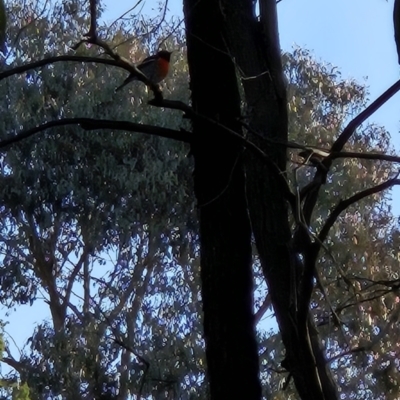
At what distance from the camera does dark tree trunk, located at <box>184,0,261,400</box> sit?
177 cm

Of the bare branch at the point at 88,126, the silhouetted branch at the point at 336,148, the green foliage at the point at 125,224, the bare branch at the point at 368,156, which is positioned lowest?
the bare branch at the point at 368,156

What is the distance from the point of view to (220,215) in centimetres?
187

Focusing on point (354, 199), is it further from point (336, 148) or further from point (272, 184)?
point (272, 184)

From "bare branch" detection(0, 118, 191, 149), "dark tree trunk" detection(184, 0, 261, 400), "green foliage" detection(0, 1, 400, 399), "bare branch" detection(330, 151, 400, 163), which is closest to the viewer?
"bare branch" detection(330, 151, 400, 163)

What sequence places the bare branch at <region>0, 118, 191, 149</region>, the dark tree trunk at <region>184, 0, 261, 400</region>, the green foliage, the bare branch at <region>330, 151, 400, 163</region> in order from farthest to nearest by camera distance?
the green foliage → the dark tree trunk at <region>184, 0, 261, 400</region> → the bare branch at <region>0, 118, 191, 149</region> → the bare branch at <region>330, 151, 400, 163</region>

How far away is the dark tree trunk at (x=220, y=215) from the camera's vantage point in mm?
1773

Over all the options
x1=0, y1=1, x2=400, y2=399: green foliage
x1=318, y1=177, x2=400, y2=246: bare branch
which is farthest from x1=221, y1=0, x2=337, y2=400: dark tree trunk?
x1=0, y1=1, x2=400, y2=399: green foliage

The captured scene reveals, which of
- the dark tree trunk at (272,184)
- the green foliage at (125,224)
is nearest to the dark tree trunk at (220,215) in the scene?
the dark tree trunk at (272,184)

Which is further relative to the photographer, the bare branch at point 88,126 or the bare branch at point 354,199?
the bare branch at point 88,126

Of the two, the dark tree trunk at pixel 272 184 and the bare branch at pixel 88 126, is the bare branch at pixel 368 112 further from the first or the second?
the bare branch at pixel 88 126

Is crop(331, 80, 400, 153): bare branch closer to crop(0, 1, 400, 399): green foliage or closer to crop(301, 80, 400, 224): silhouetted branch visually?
crop(301, 80, 400, 224): silhouetted branch

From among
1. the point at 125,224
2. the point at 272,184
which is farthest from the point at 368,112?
the point at 125,224

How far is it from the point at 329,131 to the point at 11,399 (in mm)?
3769

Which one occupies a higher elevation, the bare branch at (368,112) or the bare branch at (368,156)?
the bare branch at (368,112)
